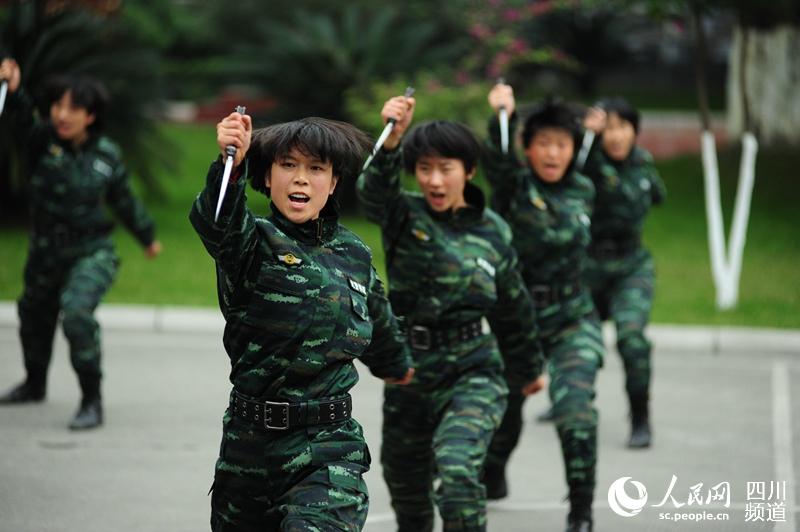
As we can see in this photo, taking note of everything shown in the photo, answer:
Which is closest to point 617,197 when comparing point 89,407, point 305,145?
point 89,407

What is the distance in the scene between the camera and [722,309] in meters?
13.1

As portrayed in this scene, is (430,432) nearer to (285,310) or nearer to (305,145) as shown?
(285,310)

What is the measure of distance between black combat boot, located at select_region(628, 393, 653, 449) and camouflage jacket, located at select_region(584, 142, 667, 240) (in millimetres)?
979

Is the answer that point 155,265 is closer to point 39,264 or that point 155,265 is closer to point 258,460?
point 39,264

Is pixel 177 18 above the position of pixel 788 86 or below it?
above

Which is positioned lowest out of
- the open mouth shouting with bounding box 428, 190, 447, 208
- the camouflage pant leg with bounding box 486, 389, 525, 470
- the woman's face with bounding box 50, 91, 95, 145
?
the camouflage pant leg with bounding box 486, 389, 525, 470

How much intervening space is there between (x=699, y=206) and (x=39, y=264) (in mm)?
12353

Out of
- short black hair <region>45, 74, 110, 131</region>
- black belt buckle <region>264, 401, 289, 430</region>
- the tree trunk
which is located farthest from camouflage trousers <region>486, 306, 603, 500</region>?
the tree trunk

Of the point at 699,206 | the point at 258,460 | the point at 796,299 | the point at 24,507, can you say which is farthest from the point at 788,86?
the point at 258,460

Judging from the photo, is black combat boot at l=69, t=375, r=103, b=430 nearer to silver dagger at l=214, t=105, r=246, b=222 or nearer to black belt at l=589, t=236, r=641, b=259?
black belt at l=589, t=236, r=641, b=259

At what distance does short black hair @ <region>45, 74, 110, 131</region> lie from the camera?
28.9 feet

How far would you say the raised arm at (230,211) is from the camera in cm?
436

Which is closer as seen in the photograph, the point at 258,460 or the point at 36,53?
the point at 258,460

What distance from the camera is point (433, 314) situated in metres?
6.17
